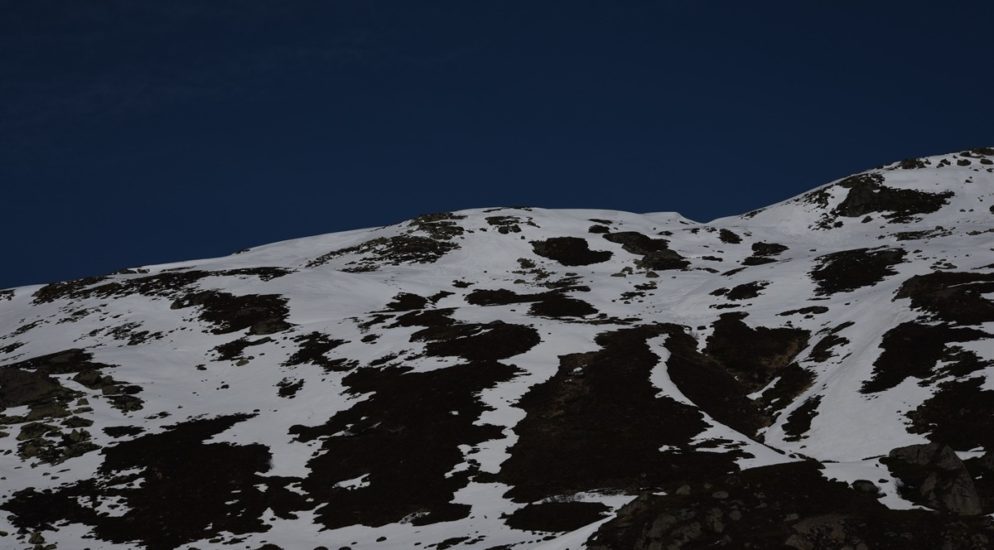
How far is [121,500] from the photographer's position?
48031 mm

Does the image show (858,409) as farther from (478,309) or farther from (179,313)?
(179,313)

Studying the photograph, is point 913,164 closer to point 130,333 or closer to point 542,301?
point 542,301

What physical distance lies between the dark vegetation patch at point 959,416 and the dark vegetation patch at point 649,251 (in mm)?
64392

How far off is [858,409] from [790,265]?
47.7 m

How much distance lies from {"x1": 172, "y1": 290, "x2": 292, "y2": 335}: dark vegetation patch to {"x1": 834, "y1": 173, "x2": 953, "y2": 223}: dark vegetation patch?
9363 cm

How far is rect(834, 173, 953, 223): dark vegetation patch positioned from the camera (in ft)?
420

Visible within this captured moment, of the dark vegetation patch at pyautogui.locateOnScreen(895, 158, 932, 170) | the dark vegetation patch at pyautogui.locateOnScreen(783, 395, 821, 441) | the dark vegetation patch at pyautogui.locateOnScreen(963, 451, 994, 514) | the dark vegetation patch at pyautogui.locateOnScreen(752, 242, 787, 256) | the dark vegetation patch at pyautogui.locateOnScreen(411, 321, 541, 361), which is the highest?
the dark vegetation patch at pyautogui.locateOnScreen(895, 158, 932, 170)

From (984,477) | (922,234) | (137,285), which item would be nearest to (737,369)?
(984,477)

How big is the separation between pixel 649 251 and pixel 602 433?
250ft

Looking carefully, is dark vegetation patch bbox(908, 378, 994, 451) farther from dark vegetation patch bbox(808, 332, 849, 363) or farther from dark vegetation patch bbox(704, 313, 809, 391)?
dark vegetation patch bbox(704, 313, 809, 391)

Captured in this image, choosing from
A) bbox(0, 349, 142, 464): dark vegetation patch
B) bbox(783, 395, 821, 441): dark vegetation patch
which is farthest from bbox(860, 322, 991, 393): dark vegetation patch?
bbox(0, 349, 142, 464): dark vegetation patch

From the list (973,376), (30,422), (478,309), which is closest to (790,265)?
(478,309)

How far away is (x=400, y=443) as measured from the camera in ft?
175

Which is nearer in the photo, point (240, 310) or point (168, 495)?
point (168, 495)
